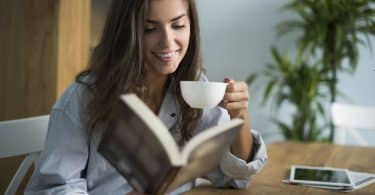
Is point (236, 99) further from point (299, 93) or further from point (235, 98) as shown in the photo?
point (299, 93)

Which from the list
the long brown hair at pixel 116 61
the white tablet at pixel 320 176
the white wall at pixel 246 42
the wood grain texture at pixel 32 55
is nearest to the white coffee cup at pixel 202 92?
the long brown hair at pixel 116 61

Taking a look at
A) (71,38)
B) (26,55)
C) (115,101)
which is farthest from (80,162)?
(71,38)

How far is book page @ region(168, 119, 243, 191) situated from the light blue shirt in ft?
1.29

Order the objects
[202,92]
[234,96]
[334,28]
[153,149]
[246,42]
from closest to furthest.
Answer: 1. [153,149]
2. [202,92]
3. [234,96]
4. [334,28]
5. [246,42]

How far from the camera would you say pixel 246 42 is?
4395mm

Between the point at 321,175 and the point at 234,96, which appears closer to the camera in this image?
the point at 234,96

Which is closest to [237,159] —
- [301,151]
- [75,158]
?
[75,158]

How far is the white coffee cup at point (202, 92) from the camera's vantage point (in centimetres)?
130

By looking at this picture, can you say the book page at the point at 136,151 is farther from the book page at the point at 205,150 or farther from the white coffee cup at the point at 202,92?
the white coffee cup at the point at 202,92

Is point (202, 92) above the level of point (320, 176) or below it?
above

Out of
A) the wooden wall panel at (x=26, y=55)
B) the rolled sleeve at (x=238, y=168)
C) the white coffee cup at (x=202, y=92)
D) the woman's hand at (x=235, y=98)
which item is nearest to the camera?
the white coffee cup at (x=202, y=92)

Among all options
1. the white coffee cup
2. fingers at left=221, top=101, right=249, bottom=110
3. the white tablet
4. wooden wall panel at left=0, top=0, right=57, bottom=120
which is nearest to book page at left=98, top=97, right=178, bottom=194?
the white coffee cup

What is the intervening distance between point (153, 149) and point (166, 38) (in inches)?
19.5

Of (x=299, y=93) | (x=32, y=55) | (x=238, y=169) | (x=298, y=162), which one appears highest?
(x=32, y=55)
